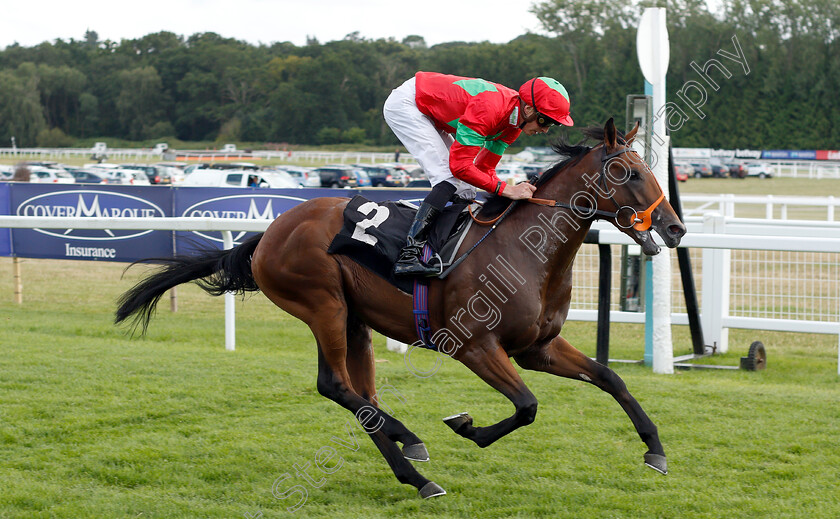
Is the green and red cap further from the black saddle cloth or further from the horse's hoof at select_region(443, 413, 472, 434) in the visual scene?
the horse's hoof at select_region(443, 413, 472, 434)

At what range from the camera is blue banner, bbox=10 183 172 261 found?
855cm

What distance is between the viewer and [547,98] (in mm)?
3400

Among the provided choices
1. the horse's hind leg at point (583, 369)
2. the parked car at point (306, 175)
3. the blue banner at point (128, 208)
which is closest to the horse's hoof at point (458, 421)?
the horse's hind leg at point (583, 369)

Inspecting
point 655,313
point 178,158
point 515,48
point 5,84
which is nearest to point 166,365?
point 655,313

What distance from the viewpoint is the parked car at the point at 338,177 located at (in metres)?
32.0

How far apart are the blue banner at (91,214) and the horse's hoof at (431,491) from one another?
5.63m

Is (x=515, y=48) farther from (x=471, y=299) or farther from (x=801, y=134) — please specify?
(x=471, y=299)

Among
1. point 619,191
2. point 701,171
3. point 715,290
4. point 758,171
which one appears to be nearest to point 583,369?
point 619,191

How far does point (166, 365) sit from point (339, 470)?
93.5 inches

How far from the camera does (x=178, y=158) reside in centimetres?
4794

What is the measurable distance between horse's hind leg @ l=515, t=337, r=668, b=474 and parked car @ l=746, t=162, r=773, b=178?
4089 cm

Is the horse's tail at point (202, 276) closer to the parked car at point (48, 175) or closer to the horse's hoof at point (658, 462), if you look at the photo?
the horse's hoof at point (658, 462)

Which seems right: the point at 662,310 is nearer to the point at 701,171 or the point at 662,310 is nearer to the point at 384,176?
the point at 384,176

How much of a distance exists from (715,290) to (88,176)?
28.6m
